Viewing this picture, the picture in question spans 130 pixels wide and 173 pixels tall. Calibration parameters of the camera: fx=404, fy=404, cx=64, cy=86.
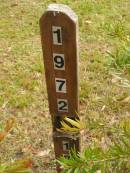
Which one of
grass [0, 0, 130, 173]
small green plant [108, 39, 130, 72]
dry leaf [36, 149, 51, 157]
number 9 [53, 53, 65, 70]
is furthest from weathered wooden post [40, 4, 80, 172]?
dry leaf [36, 149, 51, 157]

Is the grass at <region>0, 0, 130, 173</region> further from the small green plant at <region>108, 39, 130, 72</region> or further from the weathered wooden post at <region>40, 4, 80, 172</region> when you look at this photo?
the small green plant at <region>108, 39, 130, 72</region>

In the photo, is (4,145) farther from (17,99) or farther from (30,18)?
(30,18)

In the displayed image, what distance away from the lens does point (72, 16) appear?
1.83 metres

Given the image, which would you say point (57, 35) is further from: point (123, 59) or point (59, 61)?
point (123, 59)

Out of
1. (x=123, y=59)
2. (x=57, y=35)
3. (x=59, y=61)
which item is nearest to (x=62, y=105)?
(x=59, y=61)

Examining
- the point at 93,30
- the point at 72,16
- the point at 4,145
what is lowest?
the point at 4,145

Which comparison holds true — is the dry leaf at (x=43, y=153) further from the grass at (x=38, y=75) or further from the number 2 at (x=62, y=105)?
the number 2 at (x=62, y=105)

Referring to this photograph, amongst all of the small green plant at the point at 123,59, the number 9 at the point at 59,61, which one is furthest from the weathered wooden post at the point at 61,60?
the small green plant at the point at 123,59

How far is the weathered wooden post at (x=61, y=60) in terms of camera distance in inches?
71.9

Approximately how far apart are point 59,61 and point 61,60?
0.01 meters

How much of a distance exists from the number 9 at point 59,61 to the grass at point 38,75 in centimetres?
62

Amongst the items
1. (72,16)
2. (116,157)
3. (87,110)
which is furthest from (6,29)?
(116,157)

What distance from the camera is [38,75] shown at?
13.1 ft

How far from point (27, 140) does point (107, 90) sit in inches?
37.3
